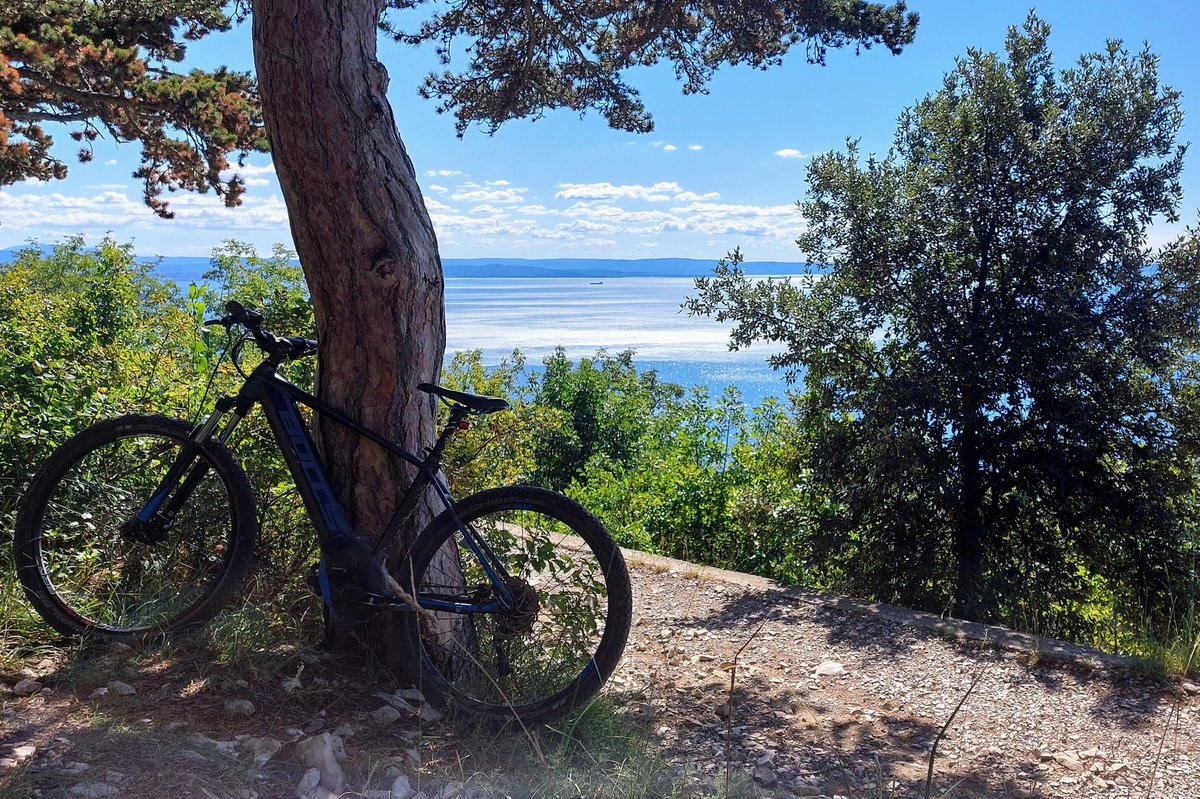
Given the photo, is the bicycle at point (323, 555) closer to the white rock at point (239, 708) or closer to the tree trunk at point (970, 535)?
the white rock at point (239, 708)

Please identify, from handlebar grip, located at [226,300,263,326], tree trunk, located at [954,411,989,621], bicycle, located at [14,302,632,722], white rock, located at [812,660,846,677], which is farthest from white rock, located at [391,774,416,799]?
tree trunk, located at [954,411,989,621]

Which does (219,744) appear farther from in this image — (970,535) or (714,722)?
(970,535)

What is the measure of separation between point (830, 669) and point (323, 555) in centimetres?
238

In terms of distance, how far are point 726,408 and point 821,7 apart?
4287mm

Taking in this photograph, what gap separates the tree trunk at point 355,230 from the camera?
3242mm

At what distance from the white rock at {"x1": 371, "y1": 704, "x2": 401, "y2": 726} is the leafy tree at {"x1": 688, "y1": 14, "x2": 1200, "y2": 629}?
3.66m

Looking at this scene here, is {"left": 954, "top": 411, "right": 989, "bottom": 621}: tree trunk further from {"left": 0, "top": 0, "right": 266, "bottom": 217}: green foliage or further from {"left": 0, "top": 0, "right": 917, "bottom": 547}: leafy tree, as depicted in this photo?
{"left": 0, "top": 0, "right": 266, "bottom": 217}: green foliage

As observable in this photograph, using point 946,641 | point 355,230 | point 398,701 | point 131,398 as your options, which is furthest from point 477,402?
point 946,641

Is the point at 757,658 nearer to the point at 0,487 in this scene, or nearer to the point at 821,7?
the point at 0,487

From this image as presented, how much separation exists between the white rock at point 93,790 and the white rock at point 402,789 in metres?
0.68

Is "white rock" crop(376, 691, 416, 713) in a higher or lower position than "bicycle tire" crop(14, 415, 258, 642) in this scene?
lower

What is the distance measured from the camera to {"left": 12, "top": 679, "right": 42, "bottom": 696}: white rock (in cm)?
300

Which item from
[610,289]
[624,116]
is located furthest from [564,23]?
[610,289]

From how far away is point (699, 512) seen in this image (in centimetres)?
799
